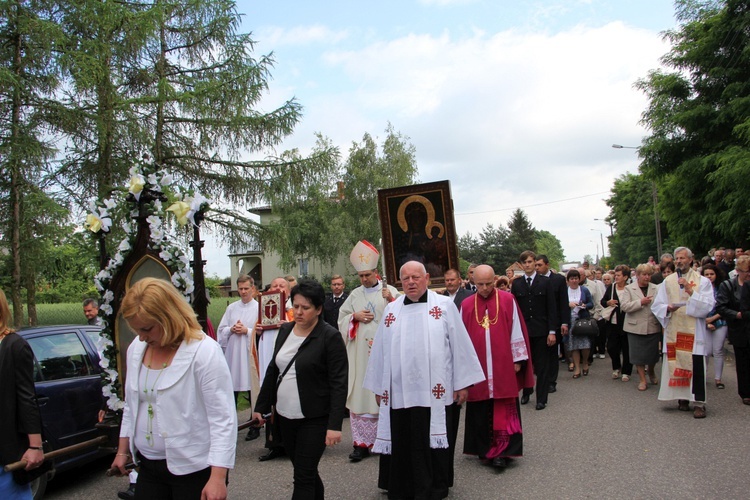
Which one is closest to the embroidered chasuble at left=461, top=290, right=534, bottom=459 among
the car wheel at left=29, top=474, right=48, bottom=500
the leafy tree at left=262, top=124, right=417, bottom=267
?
the car wheel at left=29, top=474, right=48, bottom=500

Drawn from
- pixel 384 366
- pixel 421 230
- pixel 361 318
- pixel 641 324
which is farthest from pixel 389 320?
pixel 641 324

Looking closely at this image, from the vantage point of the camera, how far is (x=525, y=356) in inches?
268

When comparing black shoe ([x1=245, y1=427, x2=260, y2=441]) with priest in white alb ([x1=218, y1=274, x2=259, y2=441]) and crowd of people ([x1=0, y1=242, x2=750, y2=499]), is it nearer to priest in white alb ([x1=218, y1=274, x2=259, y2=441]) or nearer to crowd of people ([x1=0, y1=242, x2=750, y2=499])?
crowd of people ([x1=0, y1=242, x2=750, y2=499])

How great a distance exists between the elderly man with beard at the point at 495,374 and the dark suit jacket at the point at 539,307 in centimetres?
224

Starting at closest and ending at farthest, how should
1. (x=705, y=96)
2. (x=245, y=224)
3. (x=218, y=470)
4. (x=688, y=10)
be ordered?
(x=218, y=470)
(x=245, y=224)
(x=705, y=96)
(x=688, y=10)

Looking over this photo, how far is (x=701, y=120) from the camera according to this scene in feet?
85.3

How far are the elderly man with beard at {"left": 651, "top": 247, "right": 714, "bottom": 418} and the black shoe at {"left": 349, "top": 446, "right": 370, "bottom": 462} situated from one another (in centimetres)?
395

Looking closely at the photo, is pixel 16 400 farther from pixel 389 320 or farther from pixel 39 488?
pixel 389 320

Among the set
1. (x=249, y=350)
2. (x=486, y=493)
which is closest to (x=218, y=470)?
(x=486, y=493)

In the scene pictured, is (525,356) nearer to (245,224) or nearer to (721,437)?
(721,437)

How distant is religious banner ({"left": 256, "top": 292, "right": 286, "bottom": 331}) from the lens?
25.9 feet

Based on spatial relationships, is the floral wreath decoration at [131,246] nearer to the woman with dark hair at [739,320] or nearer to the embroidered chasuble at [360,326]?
the embroidered chasuble at [360,326]

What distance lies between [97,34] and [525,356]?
32.7 ft

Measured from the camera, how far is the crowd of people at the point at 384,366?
3039 millimetres
